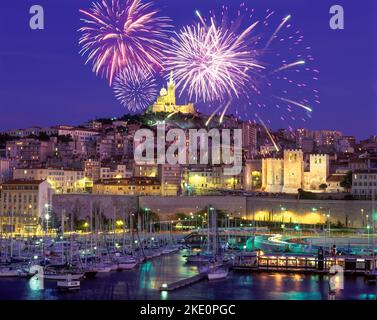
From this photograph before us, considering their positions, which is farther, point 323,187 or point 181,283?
point 323,187

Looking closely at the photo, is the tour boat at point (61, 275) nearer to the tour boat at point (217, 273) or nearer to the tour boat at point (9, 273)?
the tour boat at point (9, 273)

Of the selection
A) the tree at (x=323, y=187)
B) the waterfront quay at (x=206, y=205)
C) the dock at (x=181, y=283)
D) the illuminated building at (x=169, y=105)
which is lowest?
the dock at (x=181, y=283)

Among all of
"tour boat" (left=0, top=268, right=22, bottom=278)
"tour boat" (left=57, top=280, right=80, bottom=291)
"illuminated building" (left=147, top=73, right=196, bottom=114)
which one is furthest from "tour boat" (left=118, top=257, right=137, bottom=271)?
"illuminated building" (left=147, top=73, right=196, bottom=114)

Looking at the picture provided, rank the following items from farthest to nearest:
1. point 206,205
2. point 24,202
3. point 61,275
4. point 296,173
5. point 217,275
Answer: point 296,173, point 206,205, point 24,202, point 217,275, point 61,275

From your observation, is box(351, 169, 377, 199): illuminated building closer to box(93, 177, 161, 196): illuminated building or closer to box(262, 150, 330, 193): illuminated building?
box(262, 150, 330, 193): illuminated building

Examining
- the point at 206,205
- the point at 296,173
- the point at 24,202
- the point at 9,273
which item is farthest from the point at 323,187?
the point at 9,273

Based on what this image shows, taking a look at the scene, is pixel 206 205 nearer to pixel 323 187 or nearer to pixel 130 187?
pixel 130 187

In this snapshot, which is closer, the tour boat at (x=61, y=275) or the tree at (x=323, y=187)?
the tour boat at (x=61, y=275)

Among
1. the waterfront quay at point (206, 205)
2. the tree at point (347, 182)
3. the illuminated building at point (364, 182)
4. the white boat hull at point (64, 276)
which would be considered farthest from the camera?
the tree at point (347, 182)

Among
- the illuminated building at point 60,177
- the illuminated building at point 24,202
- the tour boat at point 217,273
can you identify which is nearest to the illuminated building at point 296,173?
the illuminated building at point 60,177

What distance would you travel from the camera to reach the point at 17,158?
2662 centimetres
